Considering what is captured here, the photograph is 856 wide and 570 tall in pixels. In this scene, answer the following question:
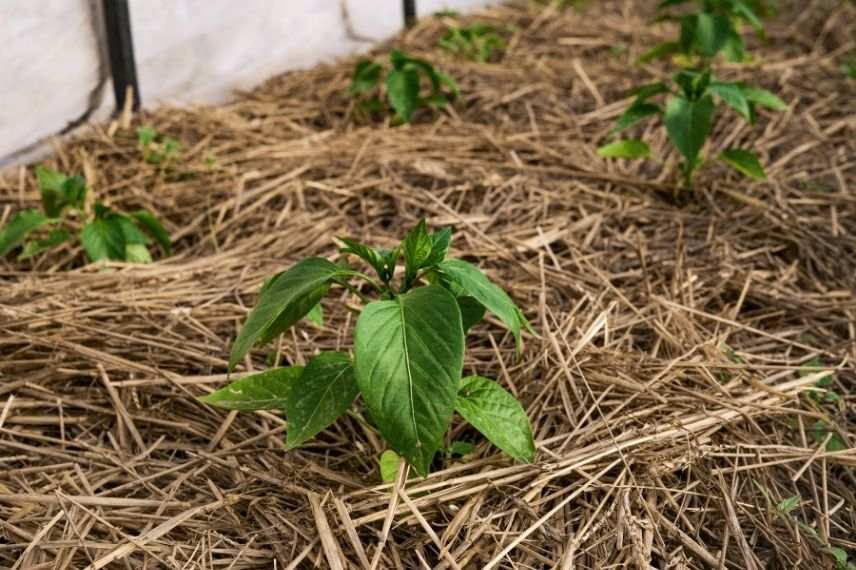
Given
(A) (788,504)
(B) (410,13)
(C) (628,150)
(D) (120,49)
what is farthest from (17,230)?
(B) (410,13)

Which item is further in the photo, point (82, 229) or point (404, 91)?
point (404, 91)

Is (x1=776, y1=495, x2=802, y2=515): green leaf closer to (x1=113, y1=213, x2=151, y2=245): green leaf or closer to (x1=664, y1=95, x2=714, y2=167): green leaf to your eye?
(x1=664, y1=95, x2=714, y2=167): green leaf

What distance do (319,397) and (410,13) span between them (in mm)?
2769

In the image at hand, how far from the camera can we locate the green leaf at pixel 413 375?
1296 mm

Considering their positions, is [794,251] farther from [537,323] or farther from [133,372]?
[133,372]

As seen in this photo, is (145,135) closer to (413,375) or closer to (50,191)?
(50,191)

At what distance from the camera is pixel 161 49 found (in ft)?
9.63

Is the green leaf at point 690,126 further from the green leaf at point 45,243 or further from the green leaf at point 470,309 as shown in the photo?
the green leaf at point 45,243

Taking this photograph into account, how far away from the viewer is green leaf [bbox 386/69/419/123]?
2.85m

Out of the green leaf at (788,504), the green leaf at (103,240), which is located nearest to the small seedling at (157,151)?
the green leaf at (103,240)

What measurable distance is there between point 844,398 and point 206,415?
3.77 ft

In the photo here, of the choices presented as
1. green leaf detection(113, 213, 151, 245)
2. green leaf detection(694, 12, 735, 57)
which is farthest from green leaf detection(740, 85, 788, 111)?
green leaf detection(113, 213, 151, 245)

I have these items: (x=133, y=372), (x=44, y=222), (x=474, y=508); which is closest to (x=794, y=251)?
(x=474, y=508)

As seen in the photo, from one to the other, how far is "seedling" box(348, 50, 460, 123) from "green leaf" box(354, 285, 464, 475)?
63.7 inches
